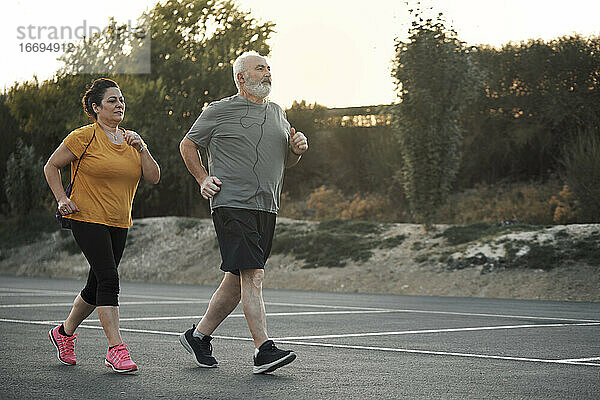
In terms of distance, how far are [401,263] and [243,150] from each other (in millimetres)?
18229

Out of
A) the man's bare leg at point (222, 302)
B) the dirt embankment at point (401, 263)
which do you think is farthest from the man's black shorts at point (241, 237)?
the dirt embankment at point (401, 263)

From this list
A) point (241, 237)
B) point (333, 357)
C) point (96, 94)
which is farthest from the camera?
point (333, 357)

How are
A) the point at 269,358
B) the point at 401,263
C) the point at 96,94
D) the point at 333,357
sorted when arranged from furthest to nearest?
the point at 401,263 < the point at 333,357 < the point at 96,94 < the point at 269,358

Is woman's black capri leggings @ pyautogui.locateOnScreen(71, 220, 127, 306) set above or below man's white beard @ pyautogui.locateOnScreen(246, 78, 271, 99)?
below

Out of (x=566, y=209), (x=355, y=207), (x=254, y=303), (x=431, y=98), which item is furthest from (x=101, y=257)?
(x=355, y=207)

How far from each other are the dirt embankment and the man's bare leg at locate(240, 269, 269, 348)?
1476 cm

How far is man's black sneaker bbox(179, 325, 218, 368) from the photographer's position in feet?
23.3

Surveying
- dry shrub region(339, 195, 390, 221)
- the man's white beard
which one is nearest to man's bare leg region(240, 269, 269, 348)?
the man's white beard

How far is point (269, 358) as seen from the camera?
6.71m

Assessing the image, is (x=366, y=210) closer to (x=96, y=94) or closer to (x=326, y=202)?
(x=326, y=202)

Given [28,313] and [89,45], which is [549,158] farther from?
[28,313]

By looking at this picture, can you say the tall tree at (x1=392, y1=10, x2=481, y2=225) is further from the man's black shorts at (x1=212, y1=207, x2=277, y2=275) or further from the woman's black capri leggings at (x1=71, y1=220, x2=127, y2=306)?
the woman's black capri leggings at (x1=71, y1=220, x2=127, y2=306)

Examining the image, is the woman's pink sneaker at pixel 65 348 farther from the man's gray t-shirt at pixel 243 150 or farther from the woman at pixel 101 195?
the man's gray t-shirt at pixel 243 150

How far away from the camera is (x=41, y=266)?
33.1m
